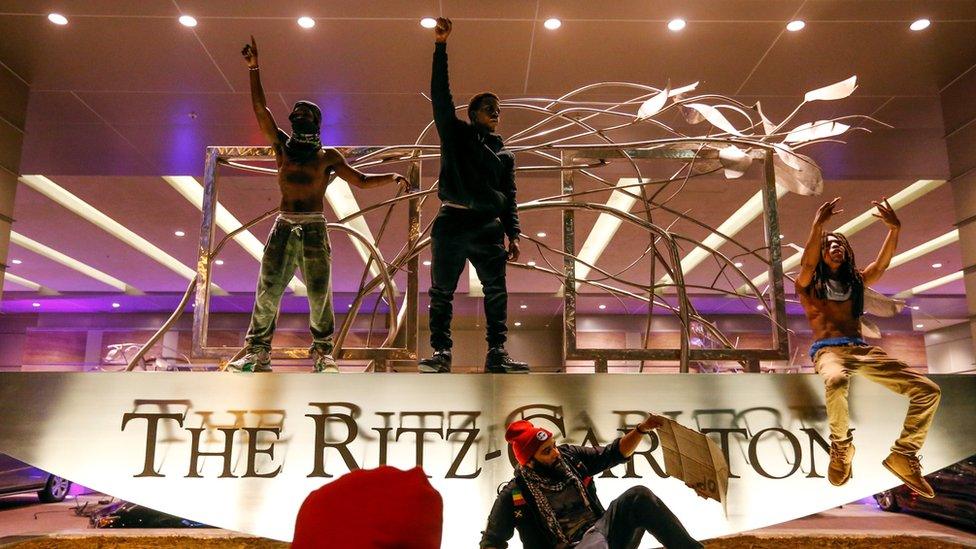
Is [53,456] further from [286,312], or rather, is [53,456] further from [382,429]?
A: [286,312]

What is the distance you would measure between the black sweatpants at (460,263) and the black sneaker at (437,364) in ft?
0.17

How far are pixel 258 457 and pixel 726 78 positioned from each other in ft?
12.5

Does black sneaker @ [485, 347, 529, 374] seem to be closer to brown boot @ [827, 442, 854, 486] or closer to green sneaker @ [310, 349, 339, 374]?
green sneaker @ [310, 349, 339, 374]

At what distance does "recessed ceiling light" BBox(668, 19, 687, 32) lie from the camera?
3922 mm

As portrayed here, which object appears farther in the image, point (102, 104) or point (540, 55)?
point (102, 104)

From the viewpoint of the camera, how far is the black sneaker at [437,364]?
2730mm

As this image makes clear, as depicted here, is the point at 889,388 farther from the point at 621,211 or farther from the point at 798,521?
the point at 798,521

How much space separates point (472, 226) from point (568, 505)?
3.97 feet

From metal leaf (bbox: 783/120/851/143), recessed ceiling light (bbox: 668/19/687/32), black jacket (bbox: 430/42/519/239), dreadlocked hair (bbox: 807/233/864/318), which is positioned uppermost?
recessed ceiling light (bbox: 668/19/687/32)

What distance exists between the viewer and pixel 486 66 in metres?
4.41

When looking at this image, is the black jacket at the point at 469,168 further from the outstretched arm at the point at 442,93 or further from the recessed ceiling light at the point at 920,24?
the recessed ceiling light at the point at 920,24

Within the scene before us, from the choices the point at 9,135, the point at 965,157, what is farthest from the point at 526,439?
the point at 9,135

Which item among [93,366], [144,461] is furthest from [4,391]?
[93,366]

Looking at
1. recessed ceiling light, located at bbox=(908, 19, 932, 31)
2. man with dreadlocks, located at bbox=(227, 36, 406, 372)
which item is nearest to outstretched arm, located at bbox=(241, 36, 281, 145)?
man with dreadlocks, located at bbox=(227, 36, 406, 372)
